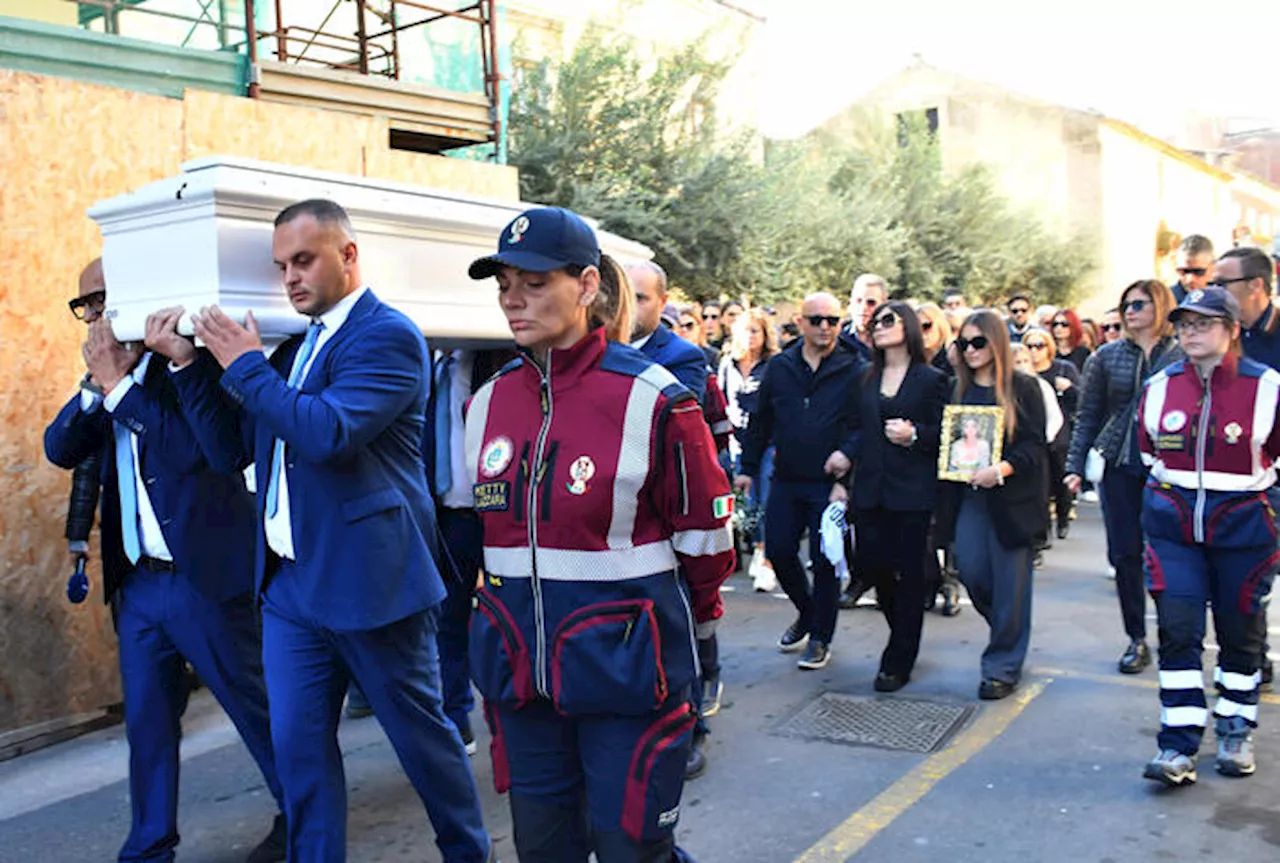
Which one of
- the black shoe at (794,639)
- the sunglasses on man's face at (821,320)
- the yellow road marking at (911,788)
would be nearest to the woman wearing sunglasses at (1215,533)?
→ the yellow road marking at (911,788)

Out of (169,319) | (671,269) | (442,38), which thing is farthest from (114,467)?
(671,269)

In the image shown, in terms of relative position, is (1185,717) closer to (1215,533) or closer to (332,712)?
Result: (1215,533)

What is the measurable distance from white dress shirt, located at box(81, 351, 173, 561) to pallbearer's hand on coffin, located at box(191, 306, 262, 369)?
686 millimetres

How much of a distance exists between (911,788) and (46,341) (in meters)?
4.45

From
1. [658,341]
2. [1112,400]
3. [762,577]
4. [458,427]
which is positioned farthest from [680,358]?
[762,577]

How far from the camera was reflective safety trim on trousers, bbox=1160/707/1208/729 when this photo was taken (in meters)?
4.87

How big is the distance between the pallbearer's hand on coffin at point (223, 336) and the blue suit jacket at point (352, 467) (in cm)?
5

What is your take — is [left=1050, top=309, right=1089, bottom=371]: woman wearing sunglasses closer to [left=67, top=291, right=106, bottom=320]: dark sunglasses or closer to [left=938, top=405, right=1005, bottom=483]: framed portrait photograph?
[left=938, top=405, right=1005, bottom=483]: framed portrait photograph

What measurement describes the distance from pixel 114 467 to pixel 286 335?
0.90 metres

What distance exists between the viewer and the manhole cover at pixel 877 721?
5.61 meters

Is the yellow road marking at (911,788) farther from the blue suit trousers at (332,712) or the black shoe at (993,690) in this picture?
the blue suit trousers at (332,712)

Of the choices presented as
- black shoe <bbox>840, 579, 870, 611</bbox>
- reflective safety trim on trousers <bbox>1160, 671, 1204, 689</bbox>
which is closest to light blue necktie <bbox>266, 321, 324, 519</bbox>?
reflective safety trim on trousers <bbox>1160, 671, 1204, 689</bbox>

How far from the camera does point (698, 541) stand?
290cm

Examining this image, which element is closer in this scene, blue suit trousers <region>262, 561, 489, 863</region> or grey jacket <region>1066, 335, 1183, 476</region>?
blue suit trousers <region>262, 561, 489, 863</region>
